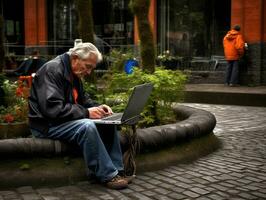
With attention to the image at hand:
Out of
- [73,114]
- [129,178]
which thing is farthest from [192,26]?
[73,114]

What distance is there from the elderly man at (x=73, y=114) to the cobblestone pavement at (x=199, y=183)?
0.22 m

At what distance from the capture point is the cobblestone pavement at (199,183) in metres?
4.76

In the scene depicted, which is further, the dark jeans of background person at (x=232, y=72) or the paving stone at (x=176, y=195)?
the dark jeans of background person at (x=232, y=72)

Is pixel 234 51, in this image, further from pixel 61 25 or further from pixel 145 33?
pixel 61 25

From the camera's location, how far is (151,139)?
18.8ft

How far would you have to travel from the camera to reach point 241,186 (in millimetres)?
5062

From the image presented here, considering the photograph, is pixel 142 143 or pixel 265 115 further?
pixel 265 115

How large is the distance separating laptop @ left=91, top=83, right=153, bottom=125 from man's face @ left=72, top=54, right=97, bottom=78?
1.78 ft

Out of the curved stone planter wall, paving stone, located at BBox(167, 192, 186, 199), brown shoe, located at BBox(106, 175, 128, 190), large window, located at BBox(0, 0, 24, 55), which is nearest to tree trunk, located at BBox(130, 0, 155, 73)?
the curved stone planter wall

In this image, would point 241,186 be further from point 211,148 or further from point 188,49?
point 188,49

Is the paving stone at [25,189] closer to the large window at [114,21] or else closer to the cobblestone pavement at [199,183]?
the cobblestone pavement at [199,183]

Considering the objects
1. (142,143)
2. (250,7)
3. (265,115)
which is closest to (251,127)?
(265,115)

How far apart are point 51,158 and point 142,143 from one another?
1063mm

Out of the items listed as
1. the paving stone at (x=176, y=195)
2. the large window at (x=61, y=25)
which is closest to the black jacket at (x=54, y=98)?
the paving stone at (x=176, y=195)
